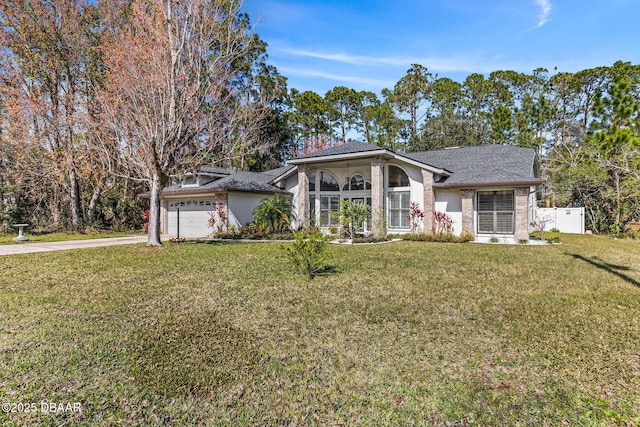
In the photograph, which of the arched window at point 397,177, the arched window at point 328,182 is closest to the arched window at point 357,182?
the arched window at point 328,182

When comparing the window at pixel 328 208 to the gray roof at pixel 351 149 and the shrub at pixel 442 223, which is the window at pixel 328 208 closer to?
the gray roof at pixel 351 149

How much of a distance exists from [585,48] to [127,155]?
693 inches

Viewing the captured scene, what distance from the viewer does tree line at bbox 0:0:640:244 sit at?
500 inches

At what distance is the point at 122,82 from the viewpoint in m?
12.5

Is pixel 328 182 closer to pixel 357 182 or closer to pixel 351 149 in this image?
pixel 357 182

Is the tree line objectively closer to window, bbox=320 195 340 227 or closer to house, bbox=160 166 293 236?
house, bbox=160 166 293 236

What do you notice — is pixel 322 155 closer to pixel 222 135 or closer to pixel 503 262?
pixel 222 135

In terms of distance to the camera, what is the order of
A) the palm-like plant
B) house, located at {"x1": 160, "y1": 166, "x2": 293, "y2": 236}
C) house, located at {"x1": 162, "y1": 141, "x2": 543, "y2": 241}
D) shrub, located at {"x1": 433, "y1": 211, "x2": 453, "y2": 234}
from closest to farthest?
house, located at {"x1": 162, "y1": 141, "x2": 543, "y2": 241}, shrub, located at {"x1": 433, "y1": 211, "x2": 453, "y2": 234}, the palm-like plant, house, located at {"x1": 160, "y1": 166, "x2": 293, "y2": 236}

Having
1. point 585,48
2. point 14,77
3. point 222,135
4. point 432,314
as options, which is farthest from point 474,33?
point 14,77

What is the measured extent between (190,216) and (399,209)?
481 inches

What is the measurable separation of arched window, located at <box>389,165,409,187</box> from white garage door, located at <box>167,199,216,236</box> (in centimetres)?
988

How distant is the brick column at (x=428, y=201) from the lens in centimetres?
1598

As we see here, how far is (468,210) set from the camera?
15383 millimetres

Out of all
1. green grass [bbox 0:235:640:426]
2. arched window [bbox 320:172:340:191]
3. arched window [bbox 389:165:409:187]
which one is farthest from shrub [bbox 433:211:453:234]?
green grass [bbox 0:235:640:426]
